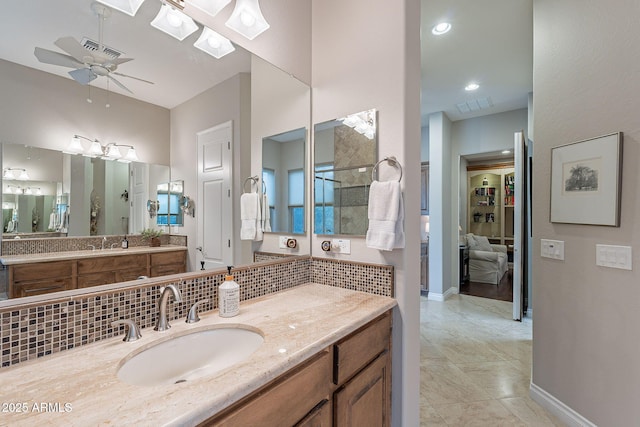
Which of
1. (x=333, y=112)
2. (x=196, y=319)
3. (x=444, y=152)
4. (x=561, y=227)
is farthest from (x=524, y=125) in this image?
(x=196, y=319)

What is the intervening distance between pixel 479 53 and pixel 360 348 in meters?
3.21

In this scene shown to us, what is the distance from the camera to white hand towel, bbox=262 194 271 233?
162 cm

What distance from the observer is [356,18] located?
1.58 m

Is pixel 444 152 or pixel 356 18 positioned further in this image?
pixel 444 152

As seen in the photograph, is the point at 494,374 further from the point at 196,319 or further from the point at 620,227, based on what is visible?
the point at 196,319

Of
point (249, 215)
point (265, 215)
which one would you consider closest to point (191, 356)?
point (249, 215)

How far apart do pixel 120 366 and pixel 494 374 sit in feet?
8.71

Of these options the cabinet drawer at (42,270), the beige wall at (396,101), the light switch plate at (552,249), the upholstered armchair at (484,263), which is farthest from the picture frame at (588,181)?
the upholstered armchair at (484,263)

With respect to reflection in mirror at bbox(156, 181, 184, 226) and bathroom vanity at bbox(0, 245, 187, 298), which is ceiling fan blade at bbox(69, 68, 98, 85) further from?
bathroom vanity at bbox(0, 245, 187, 298)

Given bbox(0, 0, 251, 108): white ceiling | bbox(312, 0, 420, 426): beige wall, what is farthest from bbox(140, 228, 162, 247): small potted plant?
bbox(312, 0, 420, 426): beige wall

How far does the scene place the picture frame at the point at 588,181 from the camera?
1.52 metres

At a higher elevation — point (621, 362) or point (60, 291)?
point (60, 291)

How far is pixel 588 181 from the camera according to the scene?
1.65 m

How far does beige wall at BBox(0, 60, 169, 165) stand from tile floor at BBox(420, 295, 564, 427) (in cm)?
224
